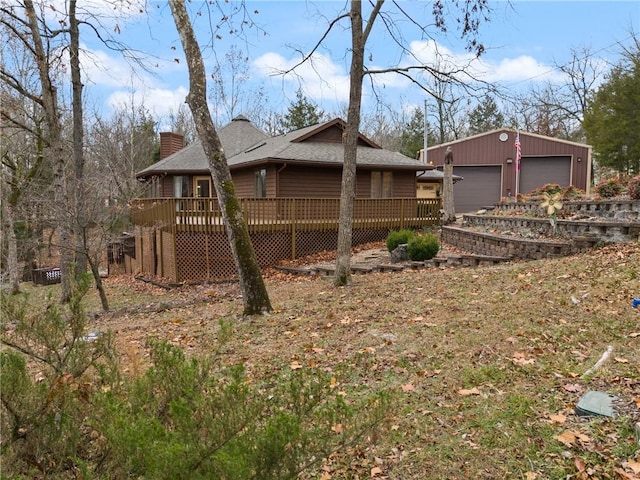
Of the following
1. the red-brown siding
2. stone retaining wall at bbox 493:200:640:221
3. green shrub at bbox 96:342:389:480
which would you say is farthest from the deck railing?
green shrub at bbox 96:342:389:480

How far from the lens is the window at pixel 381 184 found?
56.7ft

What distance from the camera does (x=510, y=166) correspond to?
76.2 feet

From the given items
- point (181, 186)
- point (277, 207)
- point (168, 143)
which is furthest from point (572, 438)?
point (168, 143)

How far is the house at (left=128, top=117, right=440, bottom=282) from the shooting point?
1314cm

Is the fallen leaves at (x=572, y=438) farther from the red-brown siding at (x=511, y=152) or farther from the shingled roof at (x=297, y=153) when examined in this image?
the red-brown siding at (x=511, y=152)

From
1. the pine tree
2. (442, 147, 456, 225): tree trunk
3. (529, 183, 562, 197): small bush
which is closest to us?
(529, 183, 562, 197): small bush

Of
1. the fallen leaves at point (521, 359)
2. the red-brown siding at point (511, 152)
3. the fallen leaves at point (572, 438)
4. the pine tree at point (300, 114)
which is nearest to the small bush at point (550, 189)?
the red-brown siding at point (511, 152)

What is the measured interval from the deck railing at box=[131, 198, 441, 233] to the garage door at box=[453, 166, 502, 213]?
9.02m

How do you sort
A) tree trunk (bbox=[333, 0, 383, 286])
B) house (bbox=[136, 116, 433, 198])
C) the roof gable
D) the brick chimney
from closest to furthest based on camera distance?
tree trunk (bbox=[333, 0, 383, 286]), house (bbox=[136, 116, 433, 198]), the roof gable, the brick chimney

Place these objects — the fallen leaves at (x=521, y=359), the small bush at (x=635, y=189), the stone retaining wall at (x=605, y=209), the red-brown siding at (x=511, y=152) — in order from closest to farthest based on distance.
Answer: the fallen leaves at (x=521, y=359), the stone retaining wall at (x=605, y=209), the small bush at (x=635, y=189), the red-brown siding at (x=511, y=152)

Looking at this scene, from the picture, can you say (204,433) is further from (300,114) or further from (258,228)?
(300,114)

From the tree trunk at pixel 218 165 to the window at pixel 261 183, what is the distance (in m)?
9.84

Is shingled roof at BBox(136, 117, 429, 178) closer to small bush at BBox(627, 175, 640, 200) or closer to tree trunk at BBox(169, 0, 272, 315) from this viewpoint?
tree trunk at BBox(169, 0, 272, 315)

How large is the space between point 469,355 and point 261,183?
13.3m
